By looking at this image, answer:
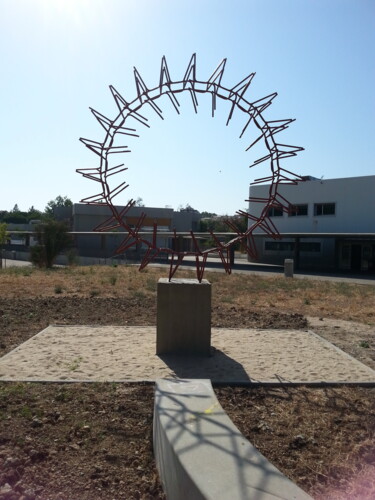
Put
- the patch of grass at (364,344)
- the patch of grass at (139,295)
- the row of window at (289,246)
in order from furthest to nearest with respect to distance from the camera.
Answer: the row of window at (289,246) → the patch of grass at (139,295) → the patch of grass at (364,344)

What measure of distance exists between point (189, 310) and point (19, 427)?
11.1 ft

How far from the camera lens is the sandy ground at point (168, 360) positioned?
20.4ft

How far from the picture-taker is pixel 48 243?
32.1m

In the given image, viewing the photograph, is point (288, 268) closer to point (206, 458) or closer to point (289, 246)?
point (289, 246)

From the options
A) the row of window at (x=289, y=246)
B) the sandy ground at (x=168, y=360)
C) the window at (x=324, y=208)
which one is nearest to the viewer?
the sandy ground at (x=168, y=360)

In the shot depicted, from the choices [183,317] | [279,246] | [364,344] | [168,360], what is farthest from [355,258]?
[168,360]

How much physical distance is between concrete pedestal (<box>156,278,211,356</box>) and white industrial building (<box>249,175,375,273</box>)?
88.7ft

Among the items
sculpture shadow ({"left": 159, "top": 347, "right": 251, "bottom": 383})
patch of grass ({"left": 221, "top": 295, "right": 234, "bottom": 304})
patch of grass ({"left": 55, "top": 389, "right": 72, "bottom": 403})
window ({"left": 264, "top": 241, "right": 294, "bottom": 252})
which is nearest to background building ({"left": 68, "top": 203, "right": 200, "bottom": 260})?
window ({"left": 264, "top": 241, "right": 294, "bottom": 252})

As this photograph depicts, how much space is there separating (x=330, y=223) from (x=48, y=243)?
67.8 feet

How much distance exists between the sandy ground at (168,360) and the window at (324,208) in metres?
28.5

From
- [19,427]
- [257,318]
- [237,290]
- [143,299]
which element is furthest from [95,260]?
→ [19,427]

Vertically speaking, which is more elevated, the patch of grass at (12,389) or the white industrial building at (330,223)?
the white industrial building at (330,223)

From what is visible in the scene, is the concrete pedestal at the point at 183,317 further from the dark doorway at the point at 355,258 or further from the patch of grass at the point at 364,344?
the dark doorway at the point at 355,258

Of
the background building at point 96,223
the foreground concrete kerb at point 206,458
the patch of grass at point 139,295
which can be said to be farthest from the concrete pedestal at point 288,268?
the background building at point 96,223
